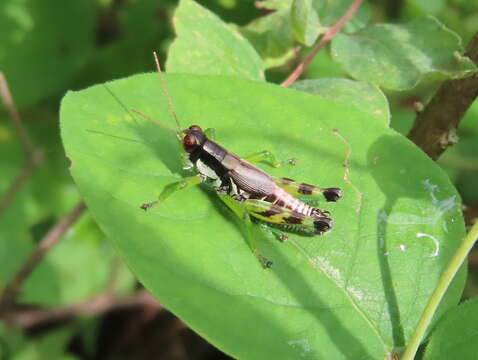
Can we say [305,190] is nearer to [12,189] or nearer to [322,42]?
[322,42]

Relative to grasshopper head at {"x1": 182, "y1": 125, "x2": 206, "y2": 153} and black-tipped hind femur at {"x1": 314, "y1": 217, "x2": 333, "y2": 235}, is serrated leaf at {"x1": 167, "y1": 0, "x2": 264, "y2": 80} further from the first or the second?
black-tipped hind femur at {"x1": 314, "y1": 217, "x2": 333, "y2": 235}

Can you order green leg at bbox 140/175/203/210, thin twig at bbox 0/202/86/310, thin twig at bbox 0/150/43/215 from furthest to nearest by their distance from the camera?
thin twig at bbox 0/150/43/215
thin twig at bbox 0/202/86/310
green leg at bbox 140/175/203/210

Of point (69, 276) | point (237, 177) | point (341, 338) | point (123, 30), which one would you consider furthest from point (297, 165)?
point (123, 30)

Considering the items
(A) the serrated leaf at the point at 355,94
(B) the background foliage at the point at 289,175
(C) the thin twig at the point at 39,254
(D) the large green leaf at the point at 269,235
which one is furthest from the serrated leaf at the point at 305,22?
(C) the thin twig at the point at 39,254

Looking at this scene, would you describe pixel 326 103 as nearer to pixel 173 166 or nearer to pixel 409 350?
pixel 173 166

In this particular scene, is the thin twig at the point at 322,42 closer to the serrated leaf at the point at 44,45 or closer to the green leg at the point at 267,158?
the green leg at the point at 267,158

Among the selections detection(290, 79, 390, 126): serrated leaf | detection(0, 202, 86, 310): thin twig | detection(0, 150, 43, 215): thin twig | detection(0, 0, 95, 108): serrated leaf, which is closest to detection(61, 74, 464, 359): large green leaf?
detection(290, 79, 390, 126): serrated leaf

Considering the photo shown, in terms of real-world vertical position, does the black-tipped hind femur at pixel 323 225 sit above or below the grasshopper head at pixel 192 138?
above
